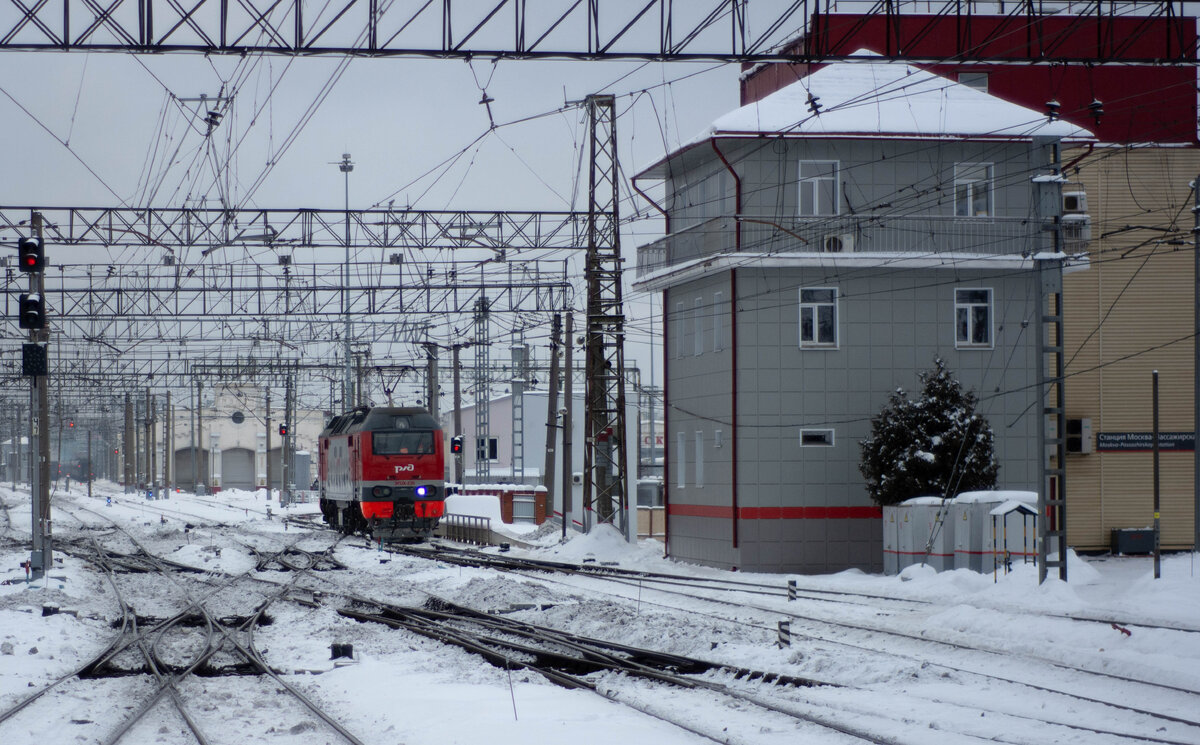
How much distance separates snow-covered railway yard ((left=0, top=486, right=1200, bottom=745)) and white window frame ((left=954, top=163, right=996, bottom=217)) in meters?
8.54

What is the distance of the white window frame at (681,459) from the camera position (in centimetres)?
3209

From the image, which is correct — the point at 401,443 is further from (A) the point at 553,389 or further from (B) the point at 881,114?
(B) the point at 881,114

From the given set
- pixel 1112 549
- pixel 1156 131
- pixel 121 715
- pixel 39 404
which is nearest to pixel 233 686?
pixel 121 715

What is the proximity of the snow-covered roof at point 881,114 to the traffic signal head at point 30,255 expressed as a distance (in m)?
13.6

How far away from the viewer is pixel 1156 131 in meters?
38.1

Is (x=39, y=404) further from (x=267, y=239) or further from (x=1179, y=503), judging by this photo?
(x=1179, y=503)

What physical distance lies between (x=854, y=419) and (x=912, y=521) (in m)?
3.92

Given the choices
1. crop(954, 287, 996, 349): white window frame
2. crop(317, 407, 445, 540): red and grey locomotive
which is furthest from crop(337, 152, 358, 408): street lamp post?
crop(954, 287, 996, 349): white window frame

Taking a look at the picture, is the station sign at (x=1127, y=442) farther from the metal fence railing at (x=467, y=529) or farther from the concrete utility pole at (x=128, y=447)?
the concrete utility pole at (x=128, y=447)

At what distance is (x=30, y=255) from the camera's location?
2230 cm

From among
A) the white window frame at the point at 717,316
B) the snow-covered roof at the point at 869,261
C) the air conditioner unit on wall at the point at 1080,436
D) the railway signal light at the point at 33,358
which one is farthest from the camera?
the air conditioner unit on wall at the point at 1080,436

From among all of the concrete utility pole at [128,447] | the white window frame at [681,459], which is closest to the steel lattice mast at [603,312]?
the white window frame at [681,459]

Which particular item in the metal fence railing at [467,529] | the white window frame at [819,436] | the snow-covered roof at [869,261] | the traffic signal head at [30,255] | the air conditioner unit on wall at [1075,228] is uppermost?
the air conditioner unit on wall at [1075,228]

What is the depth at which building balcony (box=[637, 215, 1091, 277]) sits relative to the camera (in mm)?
28703
